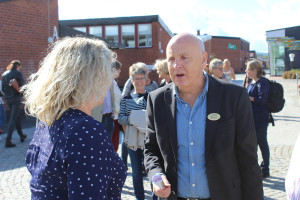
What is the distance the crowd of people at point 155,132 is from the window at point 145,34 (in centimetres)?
2509

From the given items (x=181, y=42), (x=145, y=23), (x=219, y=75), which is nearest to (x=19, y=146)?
(x=219, y=75)

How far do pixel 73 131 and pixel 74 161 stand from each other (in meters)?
0.15

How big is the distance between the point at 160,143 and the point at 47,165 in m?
1.06

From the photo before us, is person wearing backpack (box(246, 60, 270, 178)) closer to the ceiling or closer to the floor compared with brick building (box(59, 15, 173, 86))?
closer to the floor

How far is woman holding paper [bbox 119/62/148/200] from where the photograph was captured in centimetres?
429

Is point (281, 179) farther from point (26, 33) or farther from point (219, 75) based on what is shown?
point (26, 33)

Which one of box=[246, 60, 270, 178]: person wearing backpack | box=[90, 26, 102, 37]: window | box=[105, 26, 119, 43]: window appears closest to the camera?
box=[246, 60, 270, 178]: person wearing backpack

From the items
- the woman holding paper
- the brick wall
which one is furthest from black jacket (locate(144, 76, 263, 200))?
the brick wall

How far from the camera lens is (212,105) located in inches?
91.6

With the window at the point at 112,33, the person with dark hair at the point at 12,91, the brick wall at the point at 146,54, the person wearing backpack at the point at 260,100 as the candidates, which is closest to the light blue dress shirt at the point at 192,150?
the person wearing backpack at the point at 260,100

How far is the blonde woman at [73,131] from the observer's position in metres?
1.48

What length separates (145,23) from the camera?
88.9 feet

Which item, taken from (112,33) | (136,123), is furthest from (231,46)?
(136,123)

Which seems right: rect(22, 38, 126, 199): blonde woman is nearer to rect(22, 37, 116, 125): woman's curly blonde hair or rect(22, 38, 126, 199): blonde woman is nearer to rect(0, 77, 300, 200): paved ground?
rect(22, 37, 116, 125): woman's curly blonde hair
